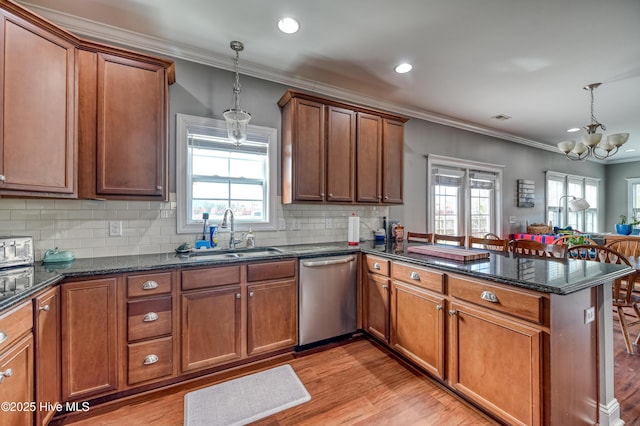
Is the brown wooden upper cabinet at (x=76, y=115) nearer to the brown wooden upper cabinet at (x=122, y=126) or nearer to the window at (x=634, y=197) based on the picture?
the brown wooden upper cabinet at (x=122, y=126)

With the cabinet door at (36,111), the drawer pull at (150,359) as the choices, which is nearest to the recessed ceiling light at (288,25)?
the cabinet door at (36,111)

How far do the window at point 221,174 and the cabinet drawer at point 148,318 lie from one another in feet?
2.60

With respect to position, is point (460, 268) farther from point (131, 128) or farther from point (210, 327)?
point (131, 128)

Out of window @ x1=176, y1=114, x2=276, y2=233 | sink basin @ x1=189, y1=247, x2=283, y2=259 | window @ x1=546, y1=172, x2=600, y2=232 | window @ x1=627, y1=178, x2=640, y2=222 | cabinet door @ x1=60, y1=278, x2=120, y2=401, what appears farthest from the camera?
window @ x1=627, y1=178, x2=640, y2=222

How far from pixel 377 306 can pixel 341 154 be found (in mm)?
1611

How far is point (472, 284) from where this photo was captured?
1784mm


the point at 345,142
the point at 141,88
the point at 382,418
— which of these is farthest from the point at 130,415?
the point at 345,142

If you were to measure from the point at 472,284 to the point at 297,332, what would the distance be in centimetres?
152

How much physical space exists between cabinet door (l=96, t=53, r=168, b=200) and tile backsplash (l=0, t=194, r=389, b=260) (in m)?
0.35

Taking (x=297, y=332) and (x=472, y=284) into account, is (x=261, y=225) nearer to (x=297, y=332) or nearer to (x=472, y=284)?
(x=297, y=332)

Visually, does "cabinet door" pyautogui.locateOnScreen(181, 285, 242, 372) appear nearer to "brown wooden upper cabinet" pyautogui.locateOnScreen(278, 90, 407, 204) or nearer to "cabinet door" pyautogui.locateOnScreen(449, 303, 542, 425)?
"brown wooden upper cabinet" pyautogui.locateOnScreen(278, 90, 407, 204)

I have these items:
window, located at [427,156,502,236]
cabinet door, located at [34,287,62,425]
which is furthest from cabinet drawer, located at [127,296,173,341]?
window, located at [427,156,502,236]

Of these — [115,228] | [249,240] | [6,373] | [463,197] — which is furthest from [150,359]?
[463,197]

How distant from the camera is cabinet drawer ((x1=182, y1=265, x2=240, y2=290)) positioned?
208cm
